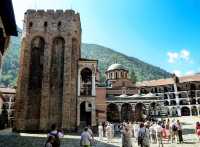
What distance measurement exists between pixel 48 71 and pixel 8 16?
19131mm

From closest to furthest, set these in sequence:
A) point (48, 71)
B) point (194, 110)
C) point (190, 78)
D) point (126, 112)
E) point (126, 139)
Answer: point (126, 139)
point (48, 71)
point (126, 112)
point (194, 110)
point (190, 78)

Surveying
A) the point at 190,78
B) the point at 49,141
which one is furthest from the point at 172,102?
the point at 49,141

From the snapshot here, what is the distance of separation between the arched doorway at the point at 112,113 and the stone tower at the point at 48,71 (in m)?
20.4

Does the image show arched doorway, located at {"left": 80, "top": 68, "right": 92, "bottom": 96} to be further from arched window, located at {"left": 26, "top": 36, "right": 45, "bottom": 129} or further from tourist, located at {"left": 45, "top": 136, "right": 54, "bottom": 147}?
tourist, located at {"left": 45, "top": 136, "right": 54, "bottom": 147}

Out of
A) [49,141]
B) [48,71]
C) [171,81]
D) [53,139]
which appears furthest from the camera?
[171,81]

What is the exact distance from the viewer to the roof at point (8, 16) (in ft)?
24.8

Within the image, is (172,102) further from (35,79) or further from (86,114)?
(35,79)

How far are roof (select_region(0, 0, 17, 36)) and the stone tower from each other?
17.1 metres

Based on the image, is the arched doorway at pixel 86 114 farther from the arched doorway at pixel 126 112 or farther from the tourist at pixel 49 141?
the tourist at pixel 49 141

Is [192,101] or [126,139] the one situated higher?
[192,101]

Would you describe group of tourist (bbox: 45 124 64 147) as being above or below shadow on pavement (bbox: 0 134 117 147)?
above

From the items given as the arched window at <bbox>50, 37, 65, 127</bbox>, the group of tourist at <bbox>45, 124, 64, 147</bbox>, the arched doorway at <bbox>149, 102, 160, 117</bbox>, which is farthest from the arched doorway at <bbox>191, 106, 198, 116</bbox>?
the group of tourist at <bbox>45, 124, 64, 147</bbox>

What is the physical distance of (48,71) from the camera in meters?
27.3

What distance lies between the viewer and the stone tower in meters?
26.2
